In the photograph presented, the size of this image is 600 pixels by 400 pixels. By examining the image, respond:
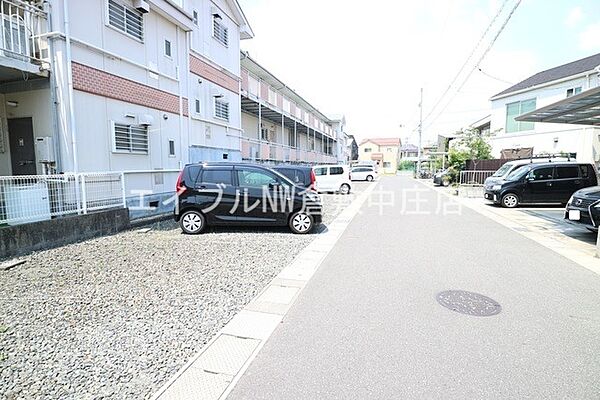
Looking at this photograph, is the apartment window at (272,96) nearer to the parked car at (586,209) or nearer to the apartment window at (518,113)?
the parked car at (586,209)

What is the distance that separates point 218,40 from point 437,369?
13426 mm

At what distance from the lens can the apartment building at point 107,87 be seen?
6.75 m

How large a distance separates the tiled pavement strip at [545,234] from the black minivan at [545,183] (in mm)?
586

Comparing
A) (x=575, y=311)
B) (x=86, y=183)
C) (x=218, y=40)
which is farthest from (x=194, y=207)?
(x=218, y=40)

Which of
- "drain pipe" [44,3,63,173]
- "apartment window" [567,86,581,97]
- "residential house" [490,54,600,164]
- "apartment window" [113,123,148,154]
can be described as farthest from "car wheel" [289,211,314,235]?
Result: "apartment window" [567,86,581,97]

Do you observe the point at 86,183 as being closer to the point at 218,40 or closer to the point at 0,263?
the point at 0,263

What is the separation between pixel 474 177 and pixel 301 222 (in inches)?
582

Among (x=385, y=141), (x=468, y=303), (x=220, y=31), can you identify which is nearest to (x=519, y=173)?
(x=468, y=303)

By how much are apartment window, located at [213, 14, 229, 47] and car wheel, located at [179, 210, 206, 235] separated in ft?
27.4

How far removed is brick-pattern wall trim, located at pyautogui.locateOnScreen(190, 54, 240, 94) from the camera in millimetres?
11367

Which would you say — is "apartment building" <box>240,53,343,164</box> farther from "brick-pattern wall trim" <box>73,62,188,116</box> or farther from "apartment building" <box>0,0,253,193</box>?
"brick-pattern wall trim" <box>73,62,188,116</box>

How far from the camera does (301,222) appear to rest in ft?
25.0

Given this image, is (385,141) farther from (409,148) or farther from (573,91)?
(573,91)

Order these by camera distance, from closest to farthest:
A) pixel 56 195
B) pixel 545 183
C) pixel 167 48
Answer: pixel 56 195 → pixel 167 48 → pixel 545 183
